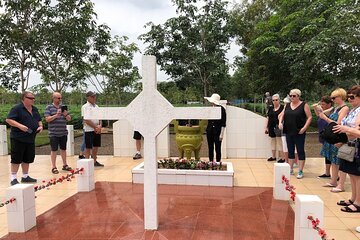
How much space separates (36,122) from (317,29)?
9974mm

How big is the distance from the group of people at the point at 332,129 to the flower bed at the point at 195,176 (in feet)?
4.58

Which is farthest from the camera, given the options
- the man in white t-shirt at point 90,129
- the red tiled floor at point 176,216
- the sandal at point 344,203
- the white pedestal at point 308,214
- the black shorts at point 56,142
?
the man in white t-shirt at point 90,129

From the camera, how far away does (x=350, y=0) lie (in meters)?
9.58

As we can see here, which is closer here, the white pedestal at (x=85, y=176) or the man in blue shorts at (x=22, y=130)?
the white pedestal at (x=85, y=176)

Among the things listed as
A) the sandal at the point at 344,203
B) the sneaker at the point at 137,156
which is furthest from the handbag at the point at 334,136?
the sneaker at the point at 137,156

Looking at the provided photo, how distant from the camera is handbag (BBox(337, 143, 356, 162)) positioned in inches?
142

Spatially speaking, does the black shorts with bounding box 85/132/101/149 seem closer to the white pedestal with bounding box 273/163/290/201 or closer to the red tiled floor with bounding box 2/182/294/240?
the red tiled floor with bounding box 2/182/294/240

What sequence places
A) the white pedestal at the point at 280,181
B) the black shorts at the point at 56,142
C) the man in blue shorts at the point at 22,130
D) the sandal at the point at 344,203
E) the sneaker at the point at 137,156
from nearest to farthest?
1. the sandal at the point at 344,203
2. the white pedestal at the point at 280,181
3. the man in blue shorts at the point at 22,130
4. the black shorts at the point at 56,142
5. the sneaker at the point at 137,156

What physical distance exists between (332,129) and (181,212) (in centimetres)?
210

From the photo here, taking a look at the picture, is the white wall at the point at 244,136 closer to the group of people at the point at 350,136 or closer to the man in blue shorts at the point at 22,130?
the group of people at the point at 350,136

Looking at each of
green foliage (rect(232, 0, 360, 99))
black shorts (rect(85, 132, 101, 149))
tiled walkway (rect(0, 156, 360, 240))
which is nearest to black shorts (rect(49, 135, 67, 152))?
black shorts (rect(85, 132, 101, 149))

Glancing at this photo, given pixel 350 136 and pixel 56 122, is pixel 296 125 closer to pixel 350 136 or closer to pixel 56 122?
pixel 350 136

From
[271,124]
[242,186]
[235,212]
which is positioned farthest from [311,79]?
[235,212]

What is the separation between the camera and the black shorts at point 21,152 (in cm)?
506
